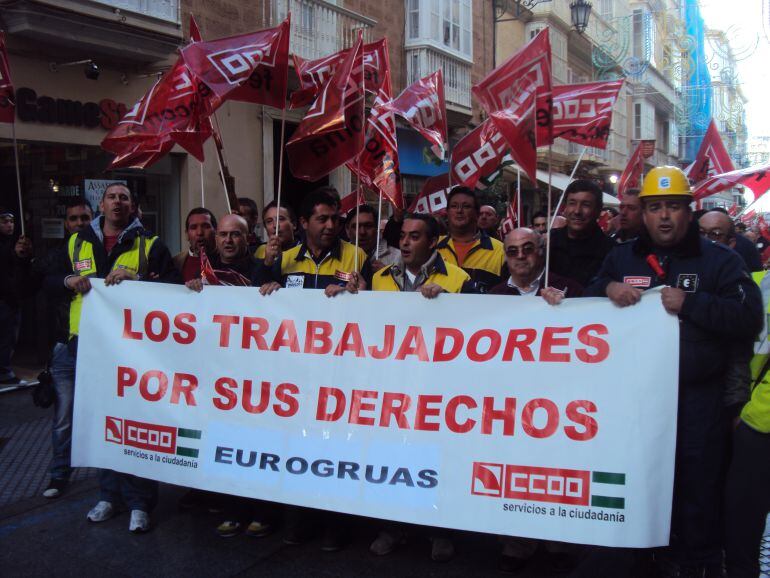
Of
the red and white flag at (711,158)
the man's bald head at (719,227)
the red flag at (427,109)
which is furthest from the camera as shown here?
the red and white flag at (711,158)

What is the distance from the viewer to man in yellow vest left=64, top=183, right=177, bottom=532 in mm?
4566

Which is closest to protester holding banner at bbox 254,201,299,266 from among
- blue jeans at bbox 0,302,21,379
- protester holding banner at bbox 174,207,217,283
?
protester holding banner at bbox 174,207,217,283

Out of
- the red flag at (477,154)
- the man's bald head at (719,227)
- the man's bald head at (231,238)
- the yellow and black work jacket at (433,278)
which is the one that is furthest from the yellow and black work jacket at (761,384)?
the red flag at (477,154)

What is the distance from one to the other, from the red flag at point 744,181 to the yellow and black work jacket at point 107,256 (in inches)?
182

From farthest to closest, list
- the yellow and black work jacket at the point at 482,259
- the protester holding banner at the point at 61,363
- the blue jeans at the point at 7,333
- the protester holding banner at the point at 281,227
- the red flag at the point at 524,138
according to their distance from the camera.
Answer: the blue jeans at the point at 7,333 → the protester holding banner at the point at 281,227 → the yellow and black work jacket at the point at 482,259 → the protester holding banner at the point at 61,363 → the red flag at the point at 524,138

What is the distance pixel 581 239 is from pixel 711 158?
4.17 meters

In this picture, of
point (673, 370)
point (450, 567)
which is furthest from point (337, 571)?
point (673, 370)

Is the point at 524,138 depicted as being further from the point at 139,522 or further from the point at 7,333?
the point at 7,333

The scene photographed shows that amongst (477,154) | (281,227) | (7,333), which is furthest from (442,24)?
(281,227)

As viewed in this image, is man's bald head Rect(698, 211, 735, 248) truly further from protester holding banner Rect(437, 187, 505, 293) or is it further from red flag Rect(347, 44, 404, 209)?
red flag Rect(347, 44, 404, 209)

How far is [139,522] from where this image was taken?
4.44 meters

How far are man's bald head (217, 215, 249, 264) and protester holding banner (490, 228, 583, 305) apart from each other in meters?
1.62

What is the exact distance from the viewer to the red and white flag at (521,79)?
14.4 feet

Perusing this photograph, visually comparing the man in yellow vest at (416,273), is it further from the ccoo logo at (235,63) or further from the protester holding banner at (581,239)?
the ccoo logo at (235,63)
